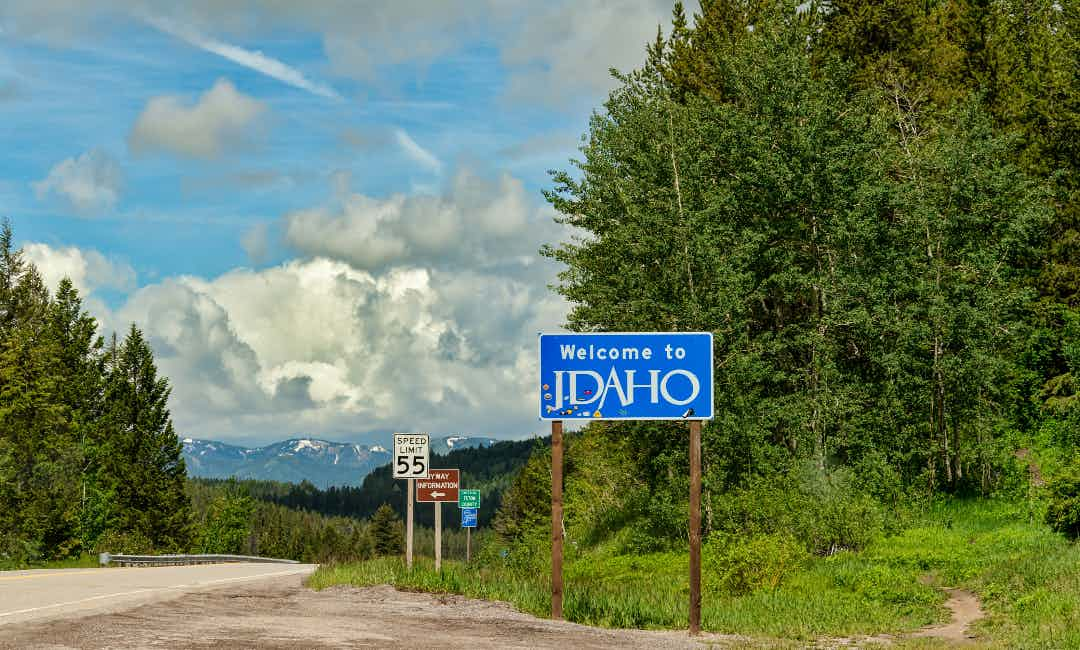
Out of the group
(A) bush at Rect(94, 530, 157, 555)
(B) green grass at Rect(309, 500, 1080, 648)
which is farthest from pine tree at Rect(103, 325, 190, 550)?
(B) green grass at Rect(309, 500, 1080, 648)

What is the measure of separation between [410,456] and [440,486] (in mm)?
2995

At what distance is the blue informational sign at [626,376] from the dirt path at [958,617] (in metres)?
5.08

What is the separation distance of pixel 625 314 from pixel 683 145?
573cm

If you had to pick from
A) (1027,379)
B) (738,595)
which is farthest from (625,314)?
(1027,379)

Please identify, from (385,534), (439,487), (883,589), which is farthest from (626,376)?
(385,534)

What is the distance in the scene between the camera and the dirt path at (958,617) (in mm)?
15945

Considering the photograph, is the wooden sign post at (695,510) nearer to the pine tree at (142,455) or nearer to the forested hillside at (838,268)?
the forested hillside at (838,268)

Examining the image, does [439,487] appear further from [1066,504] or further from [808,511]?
[1066,504]

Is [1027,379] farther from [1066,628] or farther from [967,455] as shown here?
[1066,628]

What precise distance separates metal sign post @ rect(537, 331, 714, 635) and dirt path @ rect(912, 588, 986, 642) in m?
4.25

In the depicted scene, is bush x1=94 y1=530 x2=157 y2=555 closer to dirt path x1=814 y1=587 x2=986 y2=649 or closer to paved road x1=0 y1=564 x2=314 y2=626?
paved road x1=0 y1=564 x2=314 y2=626

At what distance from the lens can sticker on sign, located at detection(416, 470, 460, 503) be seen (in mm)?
25953

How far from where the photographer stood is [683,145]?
1200 inches

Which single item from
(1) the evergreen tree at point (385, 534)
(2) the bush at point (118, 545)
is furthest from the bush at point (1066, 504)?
(1) the evergreen tree at point (385, 534)
